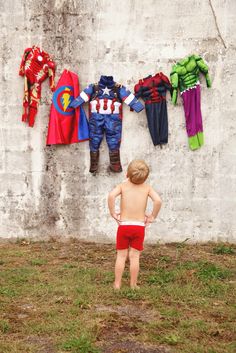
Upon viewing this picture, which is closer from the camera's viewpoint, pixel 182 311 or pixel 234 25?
pixel 182 311

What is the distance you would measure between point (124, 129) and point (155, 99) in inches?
25.1

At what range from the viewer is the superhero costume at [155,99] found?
27.3 feet

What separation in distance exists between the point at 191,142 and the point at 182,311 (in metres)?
3.39

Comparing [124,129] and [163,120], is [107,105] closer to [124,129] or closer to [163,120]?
[124,129]

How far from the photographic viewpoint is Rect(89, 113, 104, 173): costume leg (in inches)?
331

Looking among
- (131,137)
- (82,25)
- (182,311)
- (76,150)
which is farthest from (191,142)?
(182,311)

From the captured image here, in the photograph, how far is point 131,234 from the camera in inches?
246

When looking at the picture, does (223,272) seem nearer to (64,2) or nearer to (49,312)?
(49,312)

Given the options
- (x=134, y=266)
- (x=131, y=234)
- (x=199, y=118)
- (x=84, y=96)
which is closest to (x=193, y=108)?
(x=199, y=118)

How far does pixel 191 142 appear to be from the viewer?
27.7ft

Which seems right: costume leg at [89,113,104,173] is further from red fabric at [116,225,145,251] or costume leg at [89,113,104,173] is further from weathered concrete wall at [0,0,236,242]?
red fabric at [116,225,145,251]

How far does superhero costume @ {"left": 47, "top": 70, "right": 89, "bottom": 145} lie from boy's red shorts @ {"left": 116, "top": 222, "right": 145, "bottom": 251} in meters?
2.57

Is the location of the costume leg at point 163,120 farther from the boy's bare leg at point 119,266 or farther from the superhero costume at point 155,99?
the boy's bare leg at point 119,266

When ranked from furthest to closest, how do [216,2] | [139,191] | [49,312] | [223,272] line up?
[216,2] < [223,272] < [139,191] < [49,312]
